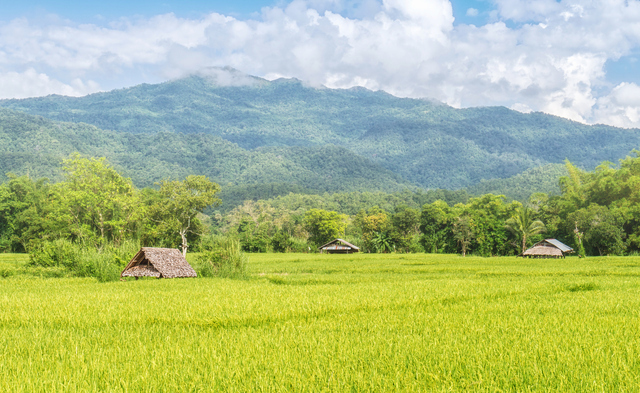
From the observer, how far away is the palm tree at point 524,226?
193ft

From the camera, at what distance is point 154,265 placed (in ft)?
63.9

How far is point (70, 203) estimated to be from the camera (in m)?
41.5

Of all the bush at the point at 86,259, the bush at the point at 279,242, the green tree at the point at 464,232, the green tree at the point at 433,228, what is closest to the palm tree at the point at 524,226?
the green tree at the point at 464,232

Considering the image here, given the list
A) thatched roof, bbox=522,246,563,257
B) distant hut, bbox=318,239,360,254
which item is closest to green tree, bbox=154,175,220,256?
thatched roof, bbox=522,246,563,257

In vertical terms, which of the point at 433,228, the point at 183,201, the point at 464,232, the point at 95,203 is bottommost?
the point at 464,232

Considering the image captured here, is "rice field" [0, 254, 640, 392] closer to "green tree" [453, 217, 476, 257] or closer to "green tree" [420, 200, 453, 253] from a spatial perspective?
"green tree" [453, 217, 476, 257]

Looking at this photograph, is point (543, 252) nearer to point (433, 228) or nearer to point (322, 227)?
point (433, 228)

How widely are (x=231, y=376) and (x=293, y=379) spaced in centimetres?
64

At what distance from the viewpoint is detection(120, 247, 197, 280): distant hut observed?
19672 mm

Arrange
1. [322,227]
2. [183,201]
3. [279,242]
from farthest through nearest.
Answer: [322,227] → [279,242] → [183,201]

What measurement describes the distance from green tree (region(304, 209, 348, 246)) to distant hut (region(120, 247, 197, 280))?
68.9m

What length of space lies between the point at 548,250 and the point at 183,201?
141 ft

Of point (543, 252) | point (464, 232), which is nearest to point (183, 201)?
point (464, 232)

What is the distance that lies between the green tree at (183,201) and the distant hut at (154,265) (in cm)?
2664
